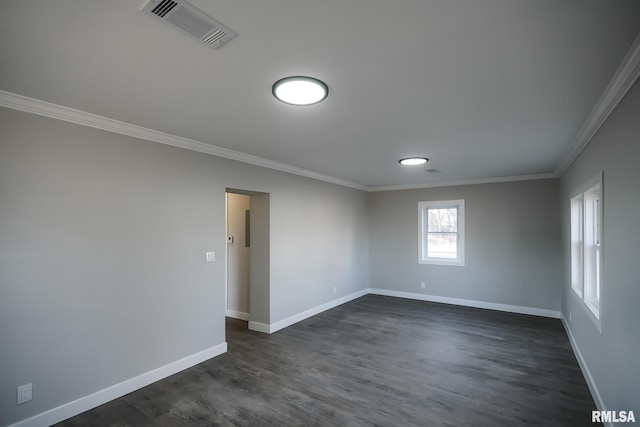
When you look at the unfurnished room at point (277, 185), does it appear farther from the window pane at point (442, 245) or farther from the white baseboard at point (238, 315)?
the window pane at point (442, 245)

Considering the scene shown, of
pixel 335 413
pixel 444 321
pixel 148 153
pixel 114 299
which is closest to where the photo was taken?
pixel 335 413

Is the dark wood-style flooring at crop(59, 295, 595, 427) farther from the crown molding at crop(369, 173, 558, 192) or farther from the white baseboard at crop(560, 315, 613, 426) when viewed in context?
the crown molding at crop(369, 173, 558, 192)

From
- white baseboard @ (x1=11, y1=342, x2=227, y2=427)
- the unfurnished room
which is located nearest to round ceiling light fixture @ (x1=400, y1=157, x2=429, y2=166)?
Result: the unfurnished room

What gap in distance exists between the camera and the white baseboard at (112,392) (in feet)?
8.04

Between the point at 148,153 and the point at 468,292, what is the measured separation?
590cm

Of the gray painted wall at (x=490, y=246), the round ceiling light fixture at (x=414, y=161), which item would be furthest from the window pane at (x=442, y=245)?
the round ceiling light fixture at (x=414, y=161)

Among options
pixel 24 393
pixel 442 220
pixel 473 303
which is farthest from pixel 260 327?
pixel 442 220

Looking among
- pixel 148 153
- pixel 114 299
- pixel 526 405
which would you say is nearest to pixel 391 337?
pixel 526 405

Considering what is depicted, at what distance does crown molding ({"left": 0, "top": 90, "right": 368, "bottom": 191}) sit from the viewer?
2357 millimetres

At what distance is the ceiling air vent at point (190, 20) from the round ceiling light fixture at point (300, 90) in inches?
21.0

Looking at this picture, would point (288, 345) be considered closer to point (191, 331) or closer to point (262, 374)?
point (262, 374)

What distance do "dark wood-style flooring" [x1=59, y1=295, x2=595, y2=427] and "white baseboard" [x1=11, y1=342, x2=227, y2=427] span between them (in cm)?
7

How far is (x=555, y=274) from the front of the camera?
17.7 feet

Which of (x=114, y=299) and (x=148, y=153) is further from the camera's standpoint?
(x=148, y=153)
